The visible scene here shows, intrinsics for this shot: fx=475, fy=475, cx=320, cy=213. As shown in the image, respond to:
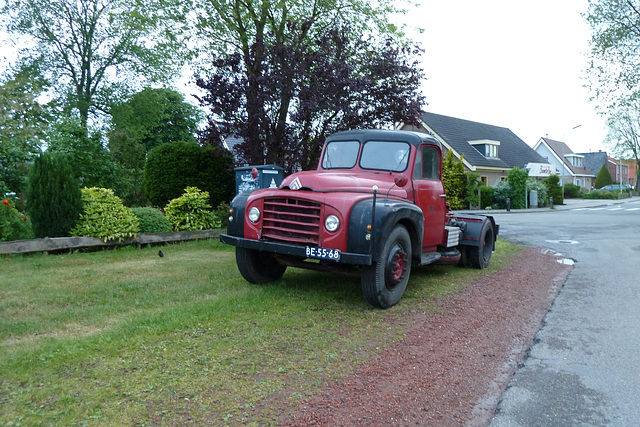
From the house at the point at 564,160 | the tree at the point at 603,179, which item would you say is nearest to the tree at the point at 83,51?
the house at the point at 564,160

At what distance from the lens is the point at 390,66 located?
1257 centimetres

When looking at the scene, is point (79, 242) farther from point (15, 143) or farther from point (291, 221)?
point (15, 143)

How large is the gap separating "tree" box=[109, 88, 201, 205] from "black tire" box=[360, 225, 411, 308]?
11157 mm

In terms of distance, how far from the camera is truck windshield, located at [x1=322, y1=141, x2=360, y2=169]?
7012mm

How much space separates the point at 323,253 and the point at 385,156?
2.19 metres

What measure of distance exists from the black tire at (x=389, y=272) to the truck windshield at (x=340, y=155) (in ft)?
5.18

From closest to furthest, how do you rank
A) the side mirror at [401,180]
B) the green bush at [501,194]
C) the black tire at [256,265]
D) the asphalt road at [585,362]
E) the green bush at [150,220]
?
the asphalt road at [585,362], the side mirror at [401,180], the black tire at [256,265], the green bush at [150,220], the green bush at [501,194]

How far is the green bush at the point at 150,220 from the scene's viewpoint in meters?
10.4

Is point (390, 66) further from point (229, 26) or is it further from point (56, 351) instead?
point (56, 351)

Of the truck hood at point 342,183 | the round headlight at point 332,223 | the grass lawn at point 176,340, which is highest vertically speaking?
the truck hood at point 342,183

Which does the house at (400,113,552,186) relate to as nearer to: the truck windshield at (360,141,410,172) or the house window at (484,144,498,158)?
the house window at (484,144,498,158)

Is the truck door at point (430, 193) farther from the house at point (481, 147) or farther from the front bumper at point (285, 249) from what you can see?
the house at point (481, 147)

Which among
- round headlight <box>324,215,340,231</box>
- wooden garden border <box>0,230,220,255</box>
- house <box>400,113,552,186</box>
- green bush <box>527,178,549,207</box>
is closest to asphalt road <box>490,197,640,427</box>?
round headlight <box>324,215,340,231</box>

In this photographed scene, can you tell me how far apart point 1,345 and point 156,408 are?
2.07 m
